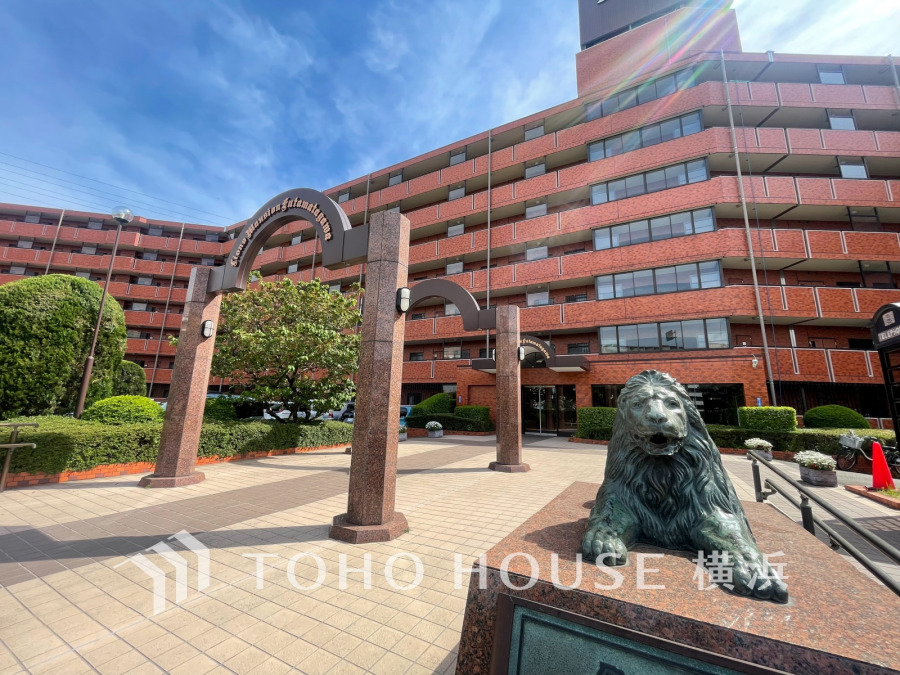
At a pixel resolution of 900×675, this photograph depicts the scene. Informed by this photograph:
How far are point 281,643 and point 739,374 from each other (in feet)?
63.9

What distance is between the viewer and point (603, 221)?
2102 centimetres

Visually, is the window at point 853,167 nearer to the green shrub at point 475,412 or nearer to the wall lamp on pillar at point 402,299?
the green shrub at point 475,412

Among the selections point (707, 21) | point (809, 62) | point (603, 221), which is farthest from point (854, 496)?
point (707, 21)

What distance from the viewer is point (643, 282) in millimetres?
19375

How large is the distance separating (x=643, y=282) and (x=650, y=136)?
8.66 metres

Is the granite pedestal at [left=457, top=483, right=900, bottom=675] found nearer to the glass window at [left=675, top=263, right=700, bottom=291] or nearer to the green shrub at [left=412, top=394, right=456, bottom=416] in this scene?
the glass window at [left=675, top=263, right=700, bottom=291]

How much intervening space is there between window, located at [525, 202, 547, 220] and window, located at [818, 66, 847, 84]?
15.9m

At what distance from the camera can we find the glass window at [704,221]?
18406 millimetres

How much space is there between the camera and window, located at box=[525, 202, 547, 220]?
80.0 feet

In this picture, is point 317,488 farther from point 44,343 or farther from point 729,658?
point 44,343

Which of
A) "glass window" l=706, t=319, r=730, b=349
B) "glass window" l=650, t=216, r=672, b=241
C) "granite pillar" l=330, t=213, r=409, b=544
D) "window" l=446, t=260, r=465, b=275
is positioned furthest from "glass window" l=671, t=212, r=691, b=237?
"granite pillar" l=330, t=213, r=409, b=544

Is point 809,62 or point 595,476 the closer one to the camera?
point 595,476

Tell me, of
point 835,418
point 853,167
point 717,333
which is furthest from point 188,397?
point 853,167

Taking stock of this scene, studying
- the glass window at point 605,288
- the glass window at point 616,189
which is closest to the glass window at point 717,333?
the glass window at point 605,288
